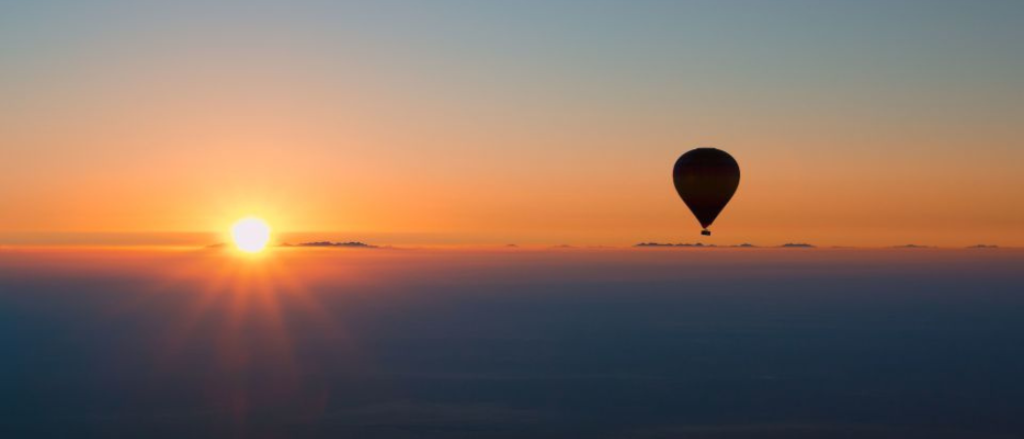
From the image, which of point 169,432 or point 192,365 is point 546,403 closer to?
point 169,432

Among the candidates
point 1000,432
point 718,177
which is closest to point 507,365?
point 1000,432

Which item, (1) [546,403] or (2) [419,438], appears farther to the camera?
(1) [546,403]

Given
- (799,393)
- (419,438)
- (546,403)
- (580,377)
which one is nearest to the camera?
(419,438)

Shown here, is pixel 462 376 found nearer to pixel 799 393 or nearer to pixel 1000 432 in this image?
pixel 799 393

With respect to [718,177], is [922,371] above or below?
below

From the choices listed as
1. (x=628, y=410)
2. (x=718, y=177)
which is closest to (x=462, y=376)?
(x=628, y=410)

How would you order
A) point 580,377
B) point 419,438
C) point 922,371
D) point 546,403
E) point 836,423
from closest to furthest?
point 419,438
point 836,423
point 546,403
point 580,377
point 922,371
